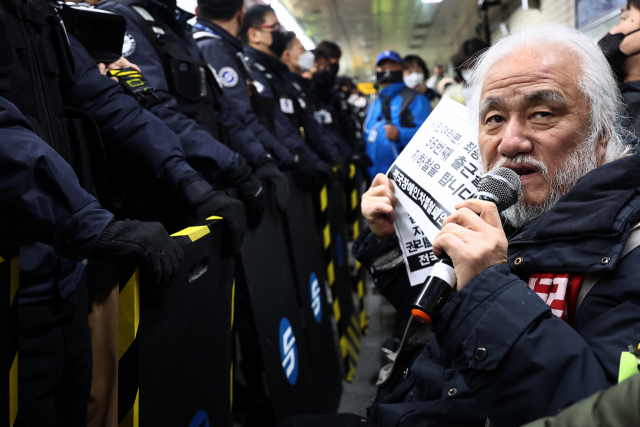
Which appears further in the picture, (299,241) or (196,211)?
(299,241)

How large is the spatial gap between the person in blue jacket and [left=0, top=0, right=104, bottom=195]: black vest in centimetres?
359

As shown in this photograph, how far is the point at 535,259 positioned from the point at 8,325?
3.23 feet

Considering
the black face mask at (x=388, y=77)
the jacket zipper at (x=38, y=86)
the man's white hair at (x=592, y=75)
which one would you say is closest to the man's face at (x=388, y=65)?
the black face mask at (x=388, y=77)

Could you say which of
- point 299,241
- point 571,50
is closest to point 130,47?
point 299,241

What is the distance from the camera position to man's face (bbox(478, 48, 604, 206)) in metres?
1.23

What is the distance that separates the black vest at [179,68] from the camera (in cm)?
222

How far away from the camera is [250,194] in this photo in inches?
81.7

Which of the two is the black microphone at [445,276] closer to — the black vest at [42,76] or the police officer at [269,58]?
the black vest at [42,76]

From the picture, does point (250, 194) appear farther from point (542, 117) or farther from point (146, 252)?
point (542, 117)

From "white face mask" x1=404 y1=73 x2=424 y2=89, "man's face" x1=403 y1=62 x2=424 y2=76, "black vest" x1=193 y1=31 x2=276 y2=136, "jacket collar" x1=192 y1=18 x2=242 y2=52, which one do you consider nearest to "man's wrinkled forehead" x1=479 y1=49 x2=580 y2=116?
"black vest" x1=193 y1=31 x2=276 y2=136

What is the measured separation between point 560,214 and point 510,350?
0.34m

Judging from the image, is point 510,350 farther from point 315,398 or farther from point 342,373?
point 342,373

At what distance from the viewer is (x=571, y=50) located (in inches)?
49.7

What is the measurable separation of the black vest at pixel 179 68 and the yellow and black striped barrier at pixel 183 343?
111 centimetres
